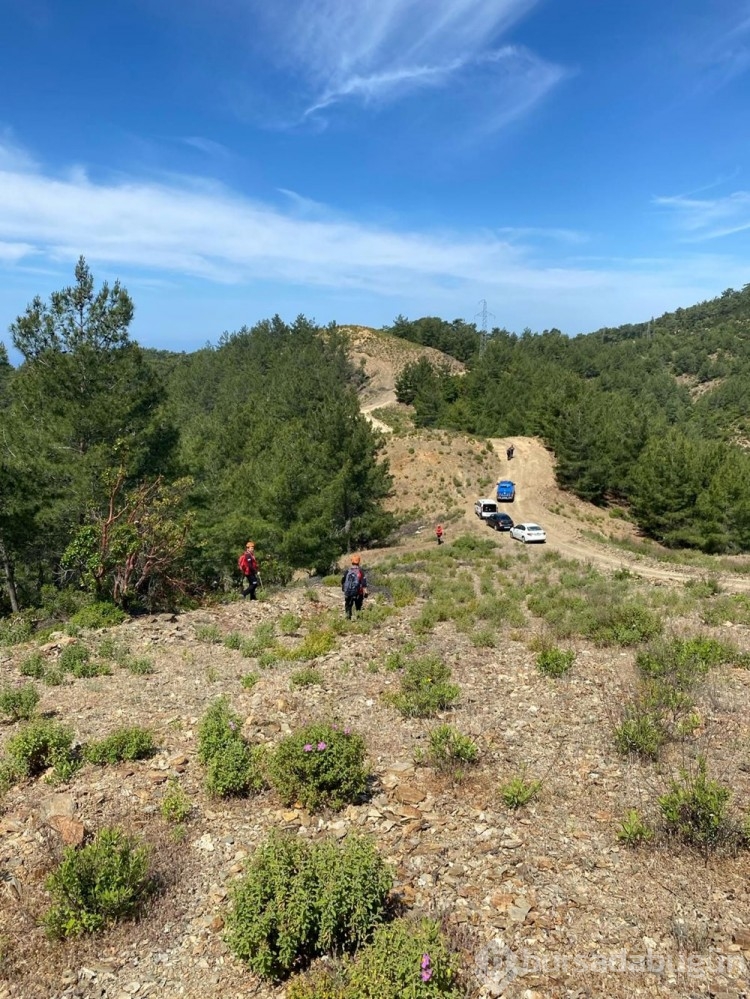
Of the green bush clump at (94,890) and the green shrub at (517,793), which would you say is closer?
the green bush clump at (94,890)

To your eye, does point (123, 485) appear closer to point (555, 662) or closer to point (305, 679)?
point (305, 679)

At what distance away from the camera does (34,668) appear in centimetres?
1262

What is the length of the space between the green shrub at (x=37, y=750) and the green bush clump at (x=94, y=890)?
9.50 ft

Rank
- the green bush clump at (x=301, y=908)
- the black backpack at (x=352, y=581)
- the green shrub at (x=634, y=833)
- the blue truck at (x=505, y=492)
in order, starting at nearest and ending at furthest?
the green bush clump at (x=301, y=908) → the green shrub at (x=634, y=833) → the black backpack at (x=352, y=581) → the blue truck at (x=505, y=492)

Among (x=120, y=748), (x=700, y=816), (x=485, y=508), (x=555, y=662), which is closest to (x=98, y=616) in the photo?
(x=120, y=748)

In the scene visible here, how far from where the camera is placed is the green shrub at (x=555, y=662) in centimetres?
1209

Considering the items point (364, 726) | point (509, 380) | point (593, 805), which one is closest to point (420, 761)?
point (364, 726)

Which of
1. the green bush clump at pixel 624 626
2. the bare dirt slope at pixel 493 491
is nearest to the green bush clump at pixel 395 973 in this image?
the green bush clump at pixel 624 626

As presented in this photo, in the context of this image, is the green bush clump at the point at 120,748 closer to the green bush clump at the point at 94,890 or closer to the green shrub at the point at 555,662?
the green bush clump at the point at 94,890

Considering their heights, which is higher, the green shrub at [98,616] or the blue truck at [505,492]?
the green shrub at [98,616]

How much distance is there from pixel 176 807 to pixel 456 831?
11.8ft

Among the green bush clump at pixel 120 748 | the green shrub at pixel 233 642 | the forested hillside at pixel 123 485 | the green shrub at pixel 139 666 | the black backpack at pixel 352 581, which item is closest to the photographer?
the green bush clump at pixel 120 748

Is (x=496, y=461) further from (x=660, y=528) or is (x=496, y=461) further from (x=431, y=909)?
(x=431, y=909)

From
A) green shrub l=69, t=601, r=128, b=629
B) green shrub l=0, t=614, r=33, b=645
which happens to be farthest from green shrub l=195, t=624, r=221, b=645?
green shrub l=0, t=614, r=33, b=645
